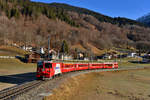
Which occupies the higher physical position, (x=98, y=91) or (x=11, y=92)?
(x=11, y=92)

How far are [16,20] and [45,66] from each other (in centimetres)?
14076

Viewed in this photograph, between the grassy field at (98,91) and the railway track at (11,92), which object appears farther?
the grassy field at (98,91)

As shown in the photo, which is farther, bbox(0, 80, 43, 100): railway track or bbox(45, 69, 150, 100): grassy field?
bbox(45, 69, 150, 100): grassy field

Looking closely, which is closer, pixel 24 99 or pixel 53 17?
pixel 24 99

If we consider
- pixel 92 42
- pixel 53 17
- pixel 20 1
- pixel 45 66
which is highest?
pixel 20 1

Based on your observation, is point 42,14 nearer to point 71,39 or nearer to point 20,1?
point 20,1

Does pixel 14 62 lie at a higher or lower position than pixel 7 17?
lower

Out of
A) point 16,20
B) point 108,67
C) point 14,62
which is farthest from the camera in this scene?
point 16,20

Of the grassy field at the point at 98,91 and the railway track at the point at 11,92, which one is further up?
the railway track at the point at 11,92

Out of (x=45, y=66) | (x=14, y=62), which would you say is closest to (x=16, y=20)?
(x=14, y=62)

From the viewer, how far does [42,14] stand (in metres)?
184

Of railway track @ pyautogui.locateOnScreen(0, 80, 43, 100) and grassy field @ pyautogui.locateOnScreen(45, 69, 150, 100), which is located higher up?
railway track @ pyautogui.locateOnScreen(0, 80, 43, 100)

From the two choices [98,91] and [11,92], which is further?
[98,91]

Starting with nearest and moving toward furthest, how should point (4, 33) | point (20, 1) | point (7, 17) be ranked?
1. point (4, 33)
2. point (7, 17)
3. point (20, 1)
